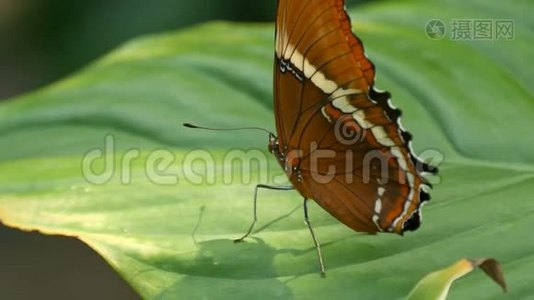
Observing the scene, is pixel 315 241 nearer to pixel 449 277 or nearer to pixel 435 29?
pixel 449 277

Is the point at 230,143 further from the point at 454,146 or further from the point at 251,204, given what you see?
the point at 454,146

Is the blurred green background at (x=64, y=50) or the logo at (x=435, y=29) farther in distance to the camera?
the blurred green background at (x=64, y=50)

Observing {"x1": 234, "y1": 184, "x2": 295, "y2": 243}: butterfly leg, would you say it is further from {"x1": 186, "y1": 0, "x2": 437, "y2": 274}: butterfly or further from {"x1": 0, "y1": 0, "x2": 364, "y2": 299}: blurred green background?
{"x1": 0, "y1": 0, "x2": 364, "y2": 299}: blurred green background

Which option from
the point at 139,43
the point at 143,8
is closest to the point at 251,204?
the point at 139,43

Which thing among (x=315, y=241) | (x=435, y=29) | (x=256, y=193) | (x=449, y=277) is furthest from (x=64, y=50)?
(x=449, y=277)

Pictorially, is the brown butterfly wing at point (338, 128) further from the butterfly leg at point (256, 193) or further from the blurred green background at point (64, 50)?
the blurred green background at point (64, 50)

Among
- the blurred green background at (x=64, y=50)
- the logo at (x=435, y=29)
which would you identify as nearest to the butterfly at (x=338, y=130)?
the logo at (x=435, y=29)
